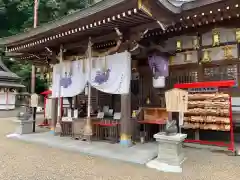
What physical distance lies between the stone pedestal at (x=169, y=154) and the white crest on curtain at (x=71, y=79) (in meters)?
3.93

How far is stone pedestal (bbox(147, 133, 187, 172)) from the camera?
14.3 feet

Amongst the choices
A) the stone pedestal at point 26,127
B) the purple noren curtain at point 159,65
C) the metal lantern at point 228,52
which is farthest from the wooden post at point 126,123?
the stone pedestal at point 26,127

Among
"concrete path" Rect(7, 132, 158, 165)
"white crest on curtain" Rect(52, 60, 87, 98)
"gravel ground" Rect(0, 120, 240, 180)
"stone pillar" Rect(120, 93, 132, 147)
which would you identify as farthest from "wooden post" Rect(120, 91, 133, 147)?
"white crest on curtain" Rect(52, 60, 87, 98)

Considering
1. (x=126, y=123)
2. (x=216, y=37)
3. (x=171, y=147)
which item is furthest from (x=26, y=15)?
(x=171, y=147)

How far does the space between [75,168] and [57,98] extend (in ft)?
15.7

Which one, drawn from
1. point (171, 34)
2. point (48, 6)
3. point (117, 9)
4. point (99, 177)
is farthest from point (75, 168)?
point (48, 6)

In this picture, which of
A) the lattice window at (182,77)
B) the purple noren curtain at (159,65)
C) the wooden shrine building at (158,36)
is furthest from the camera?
the lattice window at (182,77)

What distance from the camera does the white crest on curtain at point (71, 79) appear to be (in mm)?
7434

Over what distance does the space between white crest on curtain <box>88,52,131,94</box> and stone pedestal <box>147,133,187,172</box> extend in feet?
7.27

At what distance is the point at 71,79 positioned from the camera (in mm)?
7734

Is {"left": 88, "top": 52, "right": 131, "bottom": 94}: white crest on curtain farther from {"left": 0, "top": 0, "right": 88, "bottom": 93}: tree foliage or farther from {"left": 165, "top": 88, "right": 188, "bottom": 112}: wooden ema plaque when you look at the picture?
{"left": 0, "top": 0, "right": 88, "bottom": 93}: tree foliage

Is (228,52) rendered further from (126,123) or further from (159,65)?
(126,123)

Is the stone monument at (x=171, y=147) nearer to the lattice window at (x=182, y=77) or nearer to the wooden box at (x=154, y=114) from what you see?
the wooden box at (x=154, y=114)

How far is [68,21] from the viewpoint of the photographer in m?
6.13
